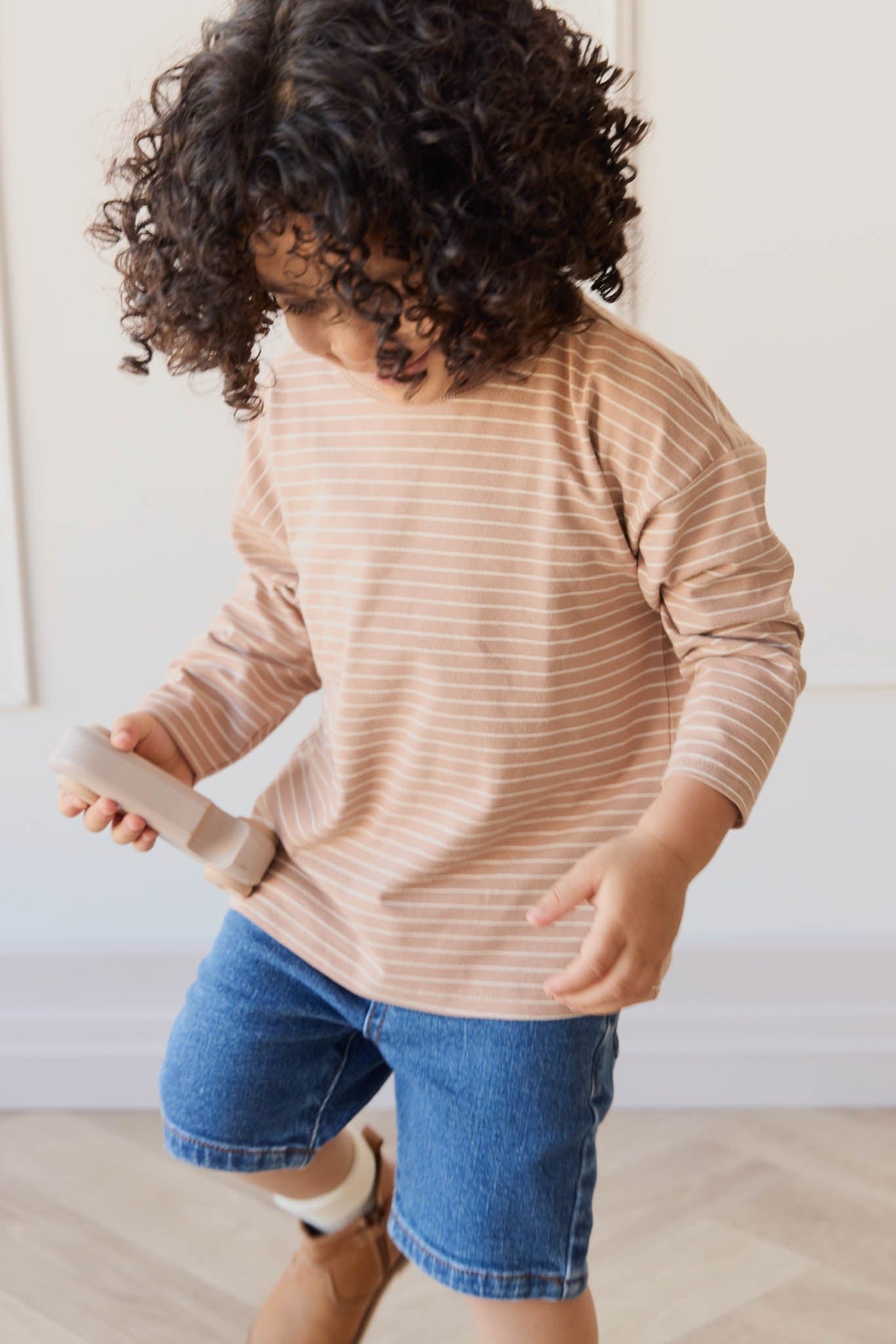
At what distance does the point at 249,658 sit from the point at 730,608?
32 cm

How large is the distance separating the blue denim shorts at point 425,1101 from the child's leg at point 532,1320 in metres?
0.02

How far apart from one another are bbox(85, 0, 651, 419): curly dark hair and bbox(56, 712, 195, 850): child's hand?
24 centimetres

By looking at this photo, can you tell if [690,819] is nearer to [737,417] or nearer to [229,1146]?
[229,1146]

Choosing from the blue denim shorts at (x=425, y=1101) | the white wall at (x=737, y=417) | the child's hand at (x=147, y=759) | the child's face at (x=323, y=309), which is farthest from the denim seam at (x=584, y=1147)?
the white wall at (x=737, y=417)

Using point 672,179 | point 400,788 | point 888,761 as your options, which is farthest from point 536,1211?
point 672,179

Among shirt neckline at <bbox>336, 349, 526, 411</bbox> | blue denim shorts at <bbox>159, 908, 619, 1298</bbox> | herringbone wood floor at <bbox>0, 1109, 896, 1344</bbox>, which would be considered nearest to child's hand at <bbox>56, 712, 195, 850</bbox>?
blue denim shorts at <bbox>159, 908, 619, 1298</bbox>

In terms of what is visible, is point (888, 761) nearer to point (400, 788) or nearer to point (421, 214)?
point (400, 788)

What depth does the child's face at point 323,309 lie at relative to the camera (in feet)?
2.11

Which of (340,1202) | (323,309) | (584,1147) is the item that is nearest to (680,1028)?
(340,1202)

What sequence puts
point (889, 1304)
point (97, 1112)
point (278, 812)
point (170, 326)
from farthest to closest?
point (97, 1112), point (889, 1304), point (278, 812), point (170, 326)

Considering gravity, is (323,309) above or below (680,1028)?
above

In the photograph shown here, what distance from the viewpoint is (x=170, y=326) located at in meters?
0.73

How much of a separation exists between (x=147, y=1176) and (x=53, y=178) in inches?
35.7

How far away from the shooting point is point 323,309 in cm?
66
